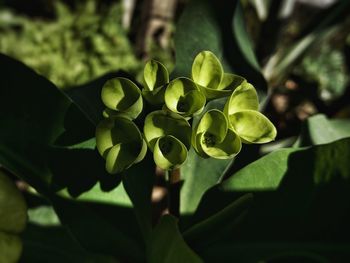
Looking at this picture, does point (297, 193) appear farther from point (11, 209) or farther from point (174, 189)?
point (11, 209)

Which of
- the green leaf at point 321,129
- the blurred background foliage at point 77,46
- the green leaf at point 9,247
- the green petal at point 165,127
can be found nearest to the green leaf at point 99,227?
the green leaf at point 9,247

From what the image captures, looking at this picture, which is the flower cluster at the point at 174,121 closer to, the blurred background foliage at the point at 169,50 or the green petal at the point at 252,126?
the green petal at the point at 252,126

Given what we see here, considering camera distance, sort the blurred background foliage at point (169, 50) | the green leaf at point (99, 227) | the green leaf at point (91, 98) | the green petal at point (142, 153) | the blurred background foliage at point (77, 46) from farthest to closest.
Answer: the blurred background foliage at point (77, 46) < the blurred background foliage at point (169, 50) < the green leaf at point (91, 98) < the green leaf at point (99, 227) < the green petal at point (142, 153)

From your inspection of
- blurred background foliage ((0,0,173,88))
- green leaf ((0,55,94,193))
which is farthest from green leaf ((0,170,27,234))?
blurred background foliage ((0,0,173,88))

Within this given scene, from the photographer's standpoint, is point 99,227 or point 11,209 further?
point 99,227

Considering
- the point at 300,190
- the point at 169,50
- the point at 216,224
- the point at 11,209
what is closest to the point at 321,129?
the point at 300,190

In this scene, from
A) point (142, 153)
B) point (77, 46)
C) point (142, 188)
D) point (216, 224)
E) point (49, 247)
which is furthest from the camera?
point (77, 46)

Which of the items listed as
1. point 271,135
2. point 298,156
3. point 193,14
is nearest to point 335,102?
point 193,14
